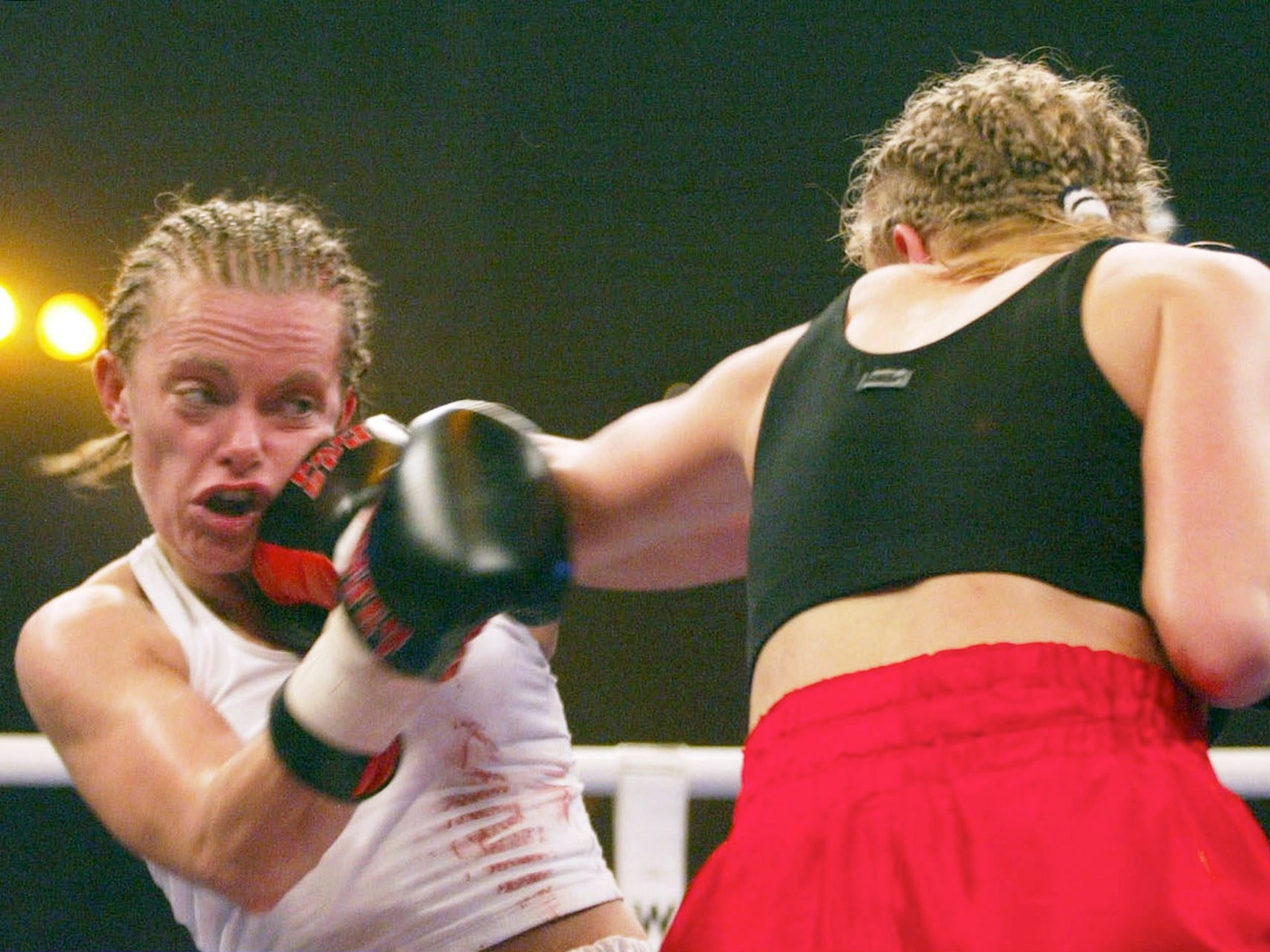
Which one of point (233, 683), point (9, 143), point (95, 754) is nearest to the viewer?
point (95, 754)

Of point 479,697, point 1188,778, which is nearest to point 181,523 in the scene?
point 479,697

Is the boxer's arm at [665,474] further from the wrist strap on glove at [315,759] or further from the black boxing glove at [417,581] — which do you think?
the wrist strap on glove at [315,759]

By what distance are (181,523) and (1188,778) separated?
942mm

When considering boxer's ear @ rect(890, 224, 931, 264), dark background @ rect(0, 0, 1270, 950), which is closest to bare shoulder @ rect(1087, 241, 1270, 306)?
boxer's ear @ rect(890, 224, 931, 264)

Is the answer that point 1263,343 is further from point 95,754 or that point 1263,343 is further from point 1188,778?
point 95,754

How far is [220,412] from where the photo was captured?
1.42 m

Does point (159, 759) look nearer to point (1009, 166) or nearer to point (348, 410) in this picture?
point (348, 410)

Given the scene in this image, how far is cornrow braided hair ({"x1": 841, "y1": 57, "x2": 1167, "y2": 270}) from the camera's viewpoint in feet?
3.74

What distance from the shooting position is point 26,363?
11.8 ft

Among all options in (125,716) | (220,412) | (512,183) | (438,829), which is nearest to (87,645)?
(125,716)

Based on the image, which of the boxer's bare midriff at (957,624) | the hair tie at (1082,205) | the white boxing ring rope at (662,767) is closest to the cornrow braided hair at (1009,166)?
the hair tie at (1082,205)

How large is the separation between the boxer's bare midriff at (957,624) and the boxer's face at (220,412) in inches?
24.5

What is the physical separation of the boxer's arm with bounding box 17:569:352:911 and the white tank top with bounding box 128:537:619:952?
56 millimetres

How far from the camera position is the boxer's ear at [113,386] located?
59.3 inches
